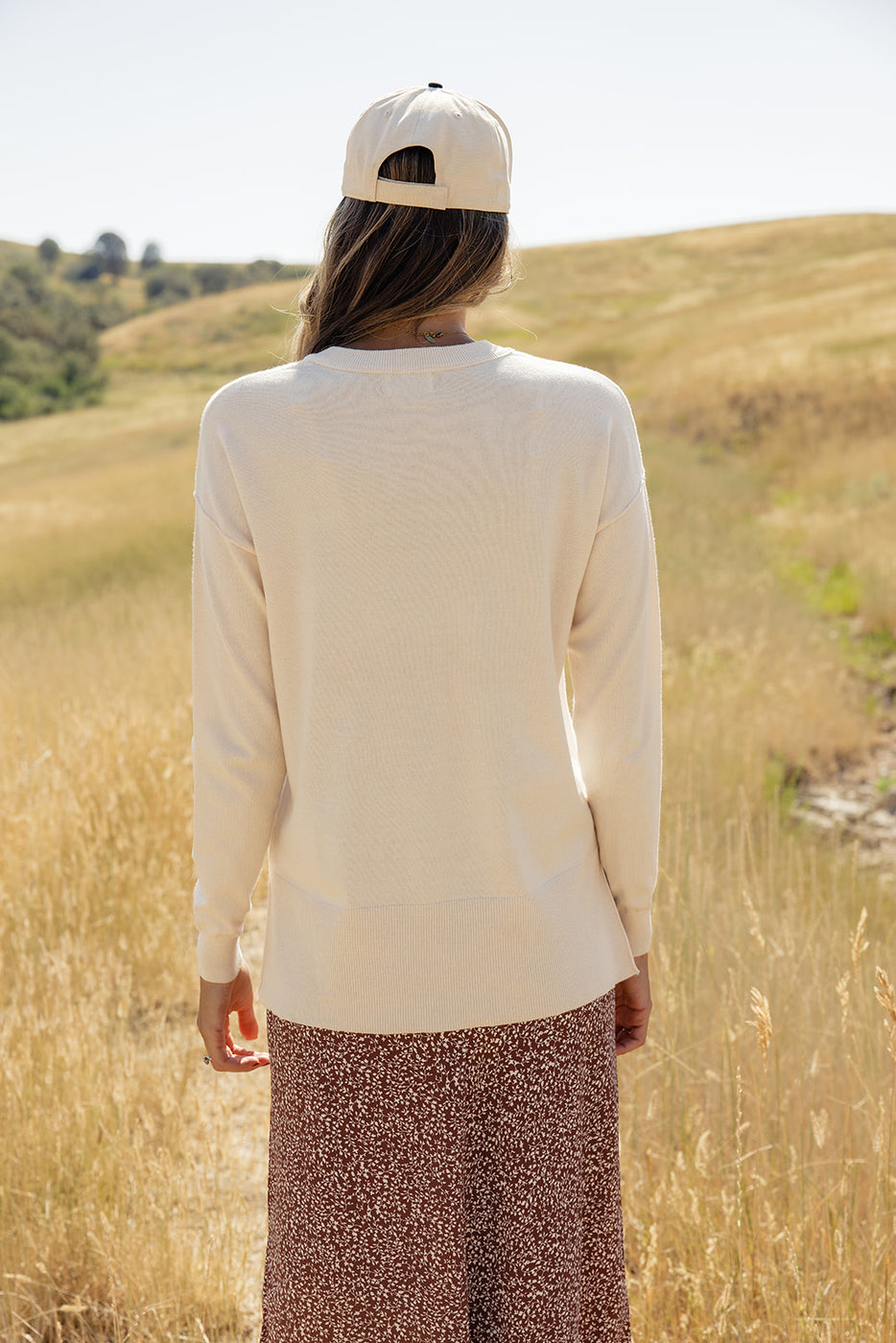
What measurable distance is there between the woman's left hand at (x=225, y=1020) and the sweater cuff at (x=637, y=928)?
0.50 m

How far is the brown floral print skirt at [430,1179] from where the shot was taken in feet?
3.97

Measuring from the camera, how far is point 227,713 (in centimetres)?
123

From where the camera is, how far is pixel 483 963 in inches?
46.0

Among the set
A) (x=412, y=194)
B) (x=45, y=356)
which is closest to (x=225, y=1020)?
(x=412, y=194)

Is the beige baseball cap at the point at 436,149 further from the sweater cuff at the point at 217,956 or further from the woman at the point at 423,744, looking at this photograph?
the sweater cuff at the point at 217,956

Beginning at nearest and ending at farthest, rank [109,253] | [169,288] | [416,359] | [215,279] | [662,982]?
[416,359], [662,982], [169,288], [215,279], [109,253]

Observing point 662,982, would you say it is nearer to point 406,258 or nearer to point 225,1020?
point 225,1020

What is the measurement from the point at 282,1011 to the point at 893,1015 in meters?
0.87

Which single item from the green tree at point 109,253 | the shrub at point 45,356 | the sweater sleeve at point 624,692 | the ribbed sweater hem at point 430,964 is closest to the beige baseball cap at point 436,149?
the sweater sleeve at point 624,692

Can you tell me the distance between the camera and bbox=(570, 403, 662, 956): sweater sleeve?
1208mm

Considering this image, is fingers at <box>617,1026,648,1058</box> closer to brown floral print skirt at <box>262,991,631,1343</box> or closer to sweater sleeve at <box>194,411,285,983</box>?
brown floral print skirt at <box>262,991,631,1343</box>

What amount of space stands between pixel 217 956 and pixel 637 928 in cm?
55

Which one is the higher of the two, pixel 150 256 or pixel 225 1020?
pixel 150 256

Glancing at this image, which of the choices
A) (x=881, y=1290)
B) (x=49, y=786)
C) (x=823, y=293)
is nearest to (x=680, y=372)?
(x=823, y=293)
